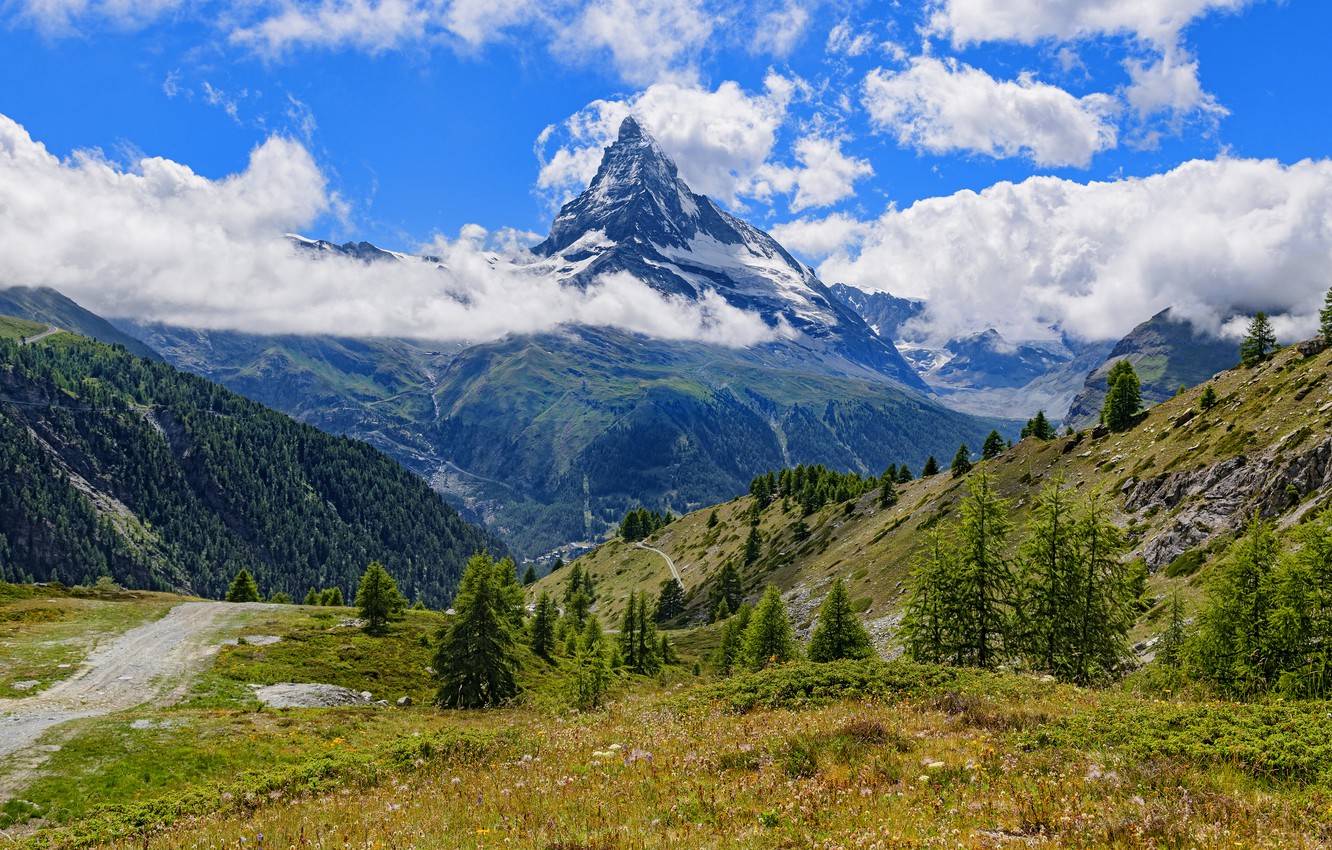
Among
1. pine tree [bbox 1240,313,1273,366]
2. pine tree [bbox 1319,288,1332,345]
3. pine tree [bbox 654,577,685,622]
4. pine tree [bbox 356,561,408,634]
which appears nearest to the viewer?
pine tree [bbox 356,561,408,634]

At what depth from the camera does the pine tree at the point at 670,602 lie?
132 m

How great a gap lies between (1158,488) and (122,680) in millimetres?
84860

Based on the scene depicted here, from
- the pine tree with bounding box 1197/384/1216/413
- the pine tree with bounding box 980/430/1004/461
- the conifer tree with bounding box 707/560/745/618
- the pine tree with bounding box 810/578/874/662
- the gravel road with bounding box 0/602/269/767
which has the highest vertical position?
the pine tree with bounding box 1197/384/1216/413

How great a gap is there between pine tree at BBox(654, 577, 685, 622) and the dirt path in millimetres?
80729

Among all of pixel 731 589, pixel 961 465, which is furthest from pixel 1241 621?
pixel 731 589

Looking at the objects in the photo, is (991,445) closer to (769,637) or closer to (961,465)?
(961,465)

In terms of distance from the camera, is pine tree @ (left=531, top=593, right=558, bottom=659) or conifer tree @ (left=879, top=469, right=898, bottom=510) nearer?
pine tree @ (left=531, top=593, right=558, bottom=659)

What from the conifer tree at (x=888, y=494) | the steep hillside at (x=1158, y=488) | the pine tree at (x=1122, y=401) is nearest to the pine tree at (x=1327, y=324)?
the steep hillside at (x=1158, y=488)

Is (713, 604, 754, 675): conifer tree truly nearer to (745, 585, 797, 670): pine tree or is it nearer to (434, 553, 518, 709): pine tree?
(745, 585, 797, 670): pine tree

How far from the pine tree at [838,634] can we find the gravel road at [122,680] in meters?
41.7

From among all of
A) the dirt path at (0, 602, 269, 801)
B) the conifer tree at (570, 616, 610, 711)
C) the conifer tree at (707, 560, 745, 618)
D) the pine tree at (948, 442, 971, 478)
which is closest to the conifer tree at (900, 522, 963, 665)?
the conifer tree at (570, 616, 610, 711)

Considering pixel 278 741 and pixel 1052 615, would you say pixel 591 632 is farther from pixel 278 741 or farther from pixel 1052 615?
pixel 1052 615

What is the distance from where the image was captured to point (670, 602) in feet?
439

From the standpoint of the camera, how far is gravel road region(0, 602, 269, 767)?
1158 inches
